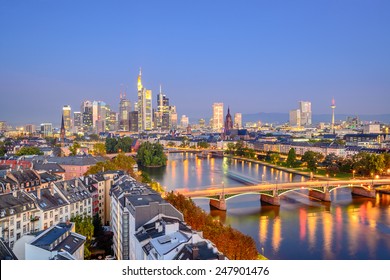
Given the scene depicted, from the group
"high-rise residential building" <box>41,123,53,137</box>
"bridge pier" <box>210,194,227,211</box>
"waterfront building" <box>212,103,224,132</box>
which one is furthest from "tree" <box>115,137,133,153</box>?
"waterfront building" <box>212,103,224,132</box>

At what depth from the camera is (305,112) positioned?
62.8 metres

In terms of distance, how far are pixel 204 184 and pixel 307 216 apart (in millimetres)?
4057

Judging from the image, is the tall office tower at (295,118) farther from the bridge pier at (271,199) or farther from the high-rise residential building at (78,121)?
the bridge pier at (271,199)

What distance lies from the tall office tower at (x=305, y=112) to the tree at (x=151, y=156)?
46952mm

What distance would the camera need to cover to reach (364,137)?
26.9m

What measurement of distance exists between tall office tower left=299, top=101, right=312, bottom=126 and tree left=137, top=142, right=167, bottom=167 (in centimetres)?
4695

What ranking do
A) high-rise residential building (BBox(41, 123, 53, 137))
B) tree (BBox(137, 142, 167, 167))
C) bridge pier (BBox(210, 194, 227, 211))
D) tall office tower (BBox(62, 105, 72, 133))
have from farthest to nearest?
tall office tower (BBox(62, 105, 72, 133)) → high-rise residential building (BBox(41, 123, 53, 137)) → tree (BBox(137, 142, 167, 167)) → bridge pier (BBox(210, 194, 227, 211))

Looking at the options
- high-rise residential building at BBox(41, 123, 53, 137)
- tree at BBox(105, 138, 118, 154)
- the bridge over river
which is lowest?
the bridge over river

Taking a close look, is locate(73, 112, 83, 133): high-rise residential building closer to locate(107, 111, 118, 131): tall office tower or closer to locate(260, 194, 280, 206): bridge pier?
locate(107, 111, 118, 131): tall office tower

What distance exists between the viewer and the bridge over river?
8594 millimetres

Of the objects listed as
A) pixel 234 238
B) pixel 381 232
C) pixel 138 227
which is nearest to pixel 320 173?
pixel 381 232
